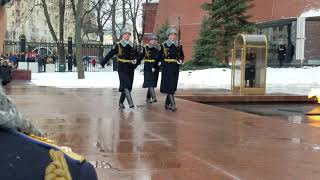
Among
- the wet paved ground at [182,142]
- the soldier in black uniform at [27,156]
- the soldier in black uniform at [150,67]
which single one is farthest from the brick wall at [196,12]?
the soldier in black uniform at [27,156]

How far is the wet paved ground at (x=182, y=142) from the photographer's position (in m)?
5.93

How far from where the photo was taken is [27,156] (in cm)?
119

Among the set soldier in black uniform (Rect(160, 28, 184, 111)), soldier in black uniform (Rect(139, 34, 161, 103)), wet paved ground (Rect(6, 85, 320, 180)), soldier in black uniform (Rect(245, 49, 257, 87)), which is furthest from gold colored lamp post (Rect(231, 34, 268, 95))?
soldier in black uniform (Rect(160, 28, 184, 111))

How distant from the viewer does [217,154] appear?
22.8 ft

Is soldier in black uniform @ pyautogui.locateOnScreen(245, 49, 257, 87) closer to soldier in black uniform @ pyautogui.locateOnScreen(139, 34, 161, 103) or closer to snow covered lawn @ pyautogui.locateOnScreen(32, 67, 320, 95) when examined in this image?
snow covered lawn @ pyautogui.locateOnScreen(32, 67, 320, 95)

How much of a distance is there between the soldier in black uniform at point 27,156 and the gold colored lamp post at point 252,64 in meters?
17.9

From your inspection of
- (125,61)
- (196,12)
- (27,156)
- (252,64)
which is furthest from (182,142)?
(196,12)

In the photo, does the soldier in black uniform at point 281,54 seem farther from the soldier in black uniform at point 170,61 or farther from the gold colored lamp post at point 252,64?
the soldier in black uniform at point 170,61

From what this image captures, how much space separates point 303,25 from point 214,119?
2391 centimetres

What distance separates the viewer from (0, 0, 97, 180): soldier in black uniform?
3.80 feet

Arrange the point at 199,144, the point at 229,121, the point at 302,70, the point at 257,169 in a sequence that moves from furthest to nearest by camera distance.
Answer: the point at 302,70, the point at 229,121, the point at 199,144, the point at 257,169

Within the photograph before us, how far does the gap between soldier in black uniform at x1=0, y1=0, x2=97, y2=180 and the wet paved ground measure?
4.28 meters

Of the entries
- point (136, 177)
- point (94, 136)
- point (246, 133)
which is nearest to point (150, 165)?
point (136, 177)

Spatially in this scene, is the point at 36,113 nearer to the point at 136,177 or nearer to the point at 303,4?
the point at 136,177
